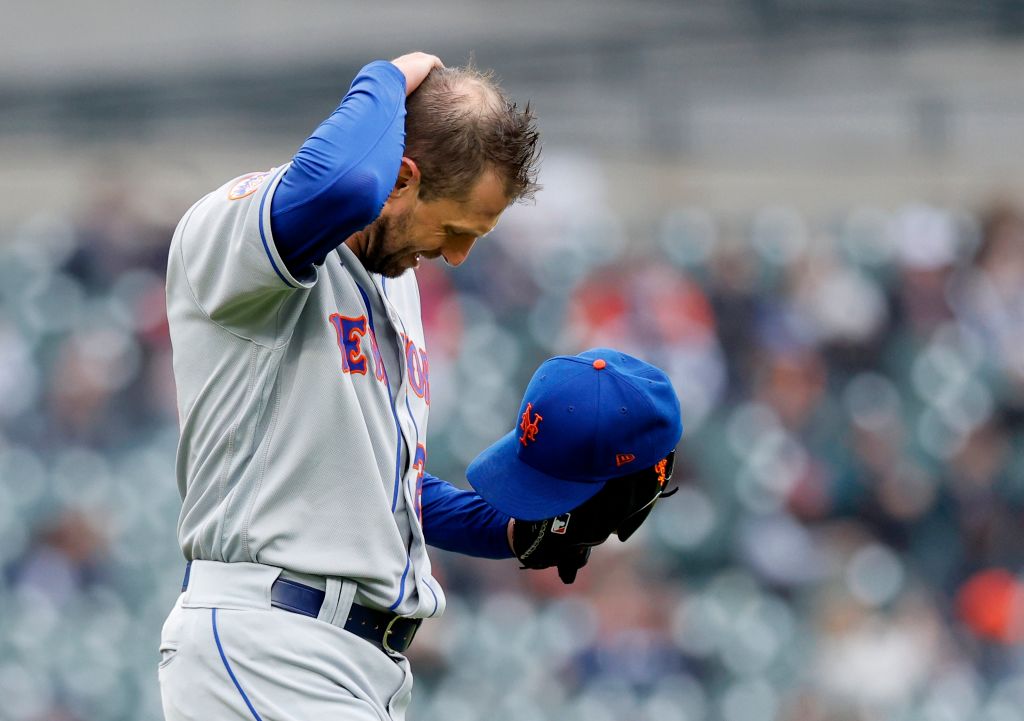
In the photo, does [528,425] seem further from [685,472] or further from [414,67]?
[685,472]

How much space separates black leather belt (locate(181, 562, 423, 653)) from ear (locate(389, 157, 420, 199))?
1.98 feet

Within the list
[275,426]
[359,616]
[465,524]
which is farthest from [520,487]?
[275,426]

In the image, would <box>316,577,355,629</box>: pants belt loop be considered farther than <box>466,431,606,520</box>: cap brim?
No

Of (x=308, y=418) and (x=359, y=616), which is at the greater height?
(x=308, y=418)

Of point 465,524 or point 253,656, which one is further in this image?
point 465,524

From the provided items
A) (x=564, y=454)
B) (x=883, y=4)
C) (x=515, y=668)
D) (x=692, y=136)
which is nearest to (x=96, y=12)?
(x=692, y=136)

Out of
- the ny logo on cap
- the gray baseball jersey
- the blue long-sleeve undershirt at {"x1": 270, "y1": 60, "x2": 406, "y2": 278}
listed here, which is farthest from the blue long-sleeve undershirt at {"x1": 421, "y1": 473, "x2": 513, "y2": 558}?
the blue long-sleeve undershirt at {"x1": 270, "y1": 60, "x2": 406, "y2": 278}

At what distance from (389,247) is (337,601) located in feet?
1.81

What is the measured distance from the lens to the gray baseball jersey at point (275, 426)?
81.2 inches

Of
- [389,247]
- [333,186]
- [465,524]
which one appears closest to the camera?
[333,186]

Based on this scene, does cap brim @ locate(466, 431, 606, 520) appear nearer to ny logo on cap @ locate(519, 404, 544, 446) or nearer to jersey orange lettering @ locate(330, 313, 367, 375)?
ny logo on cap @ locate(519, 404, 544, 446)

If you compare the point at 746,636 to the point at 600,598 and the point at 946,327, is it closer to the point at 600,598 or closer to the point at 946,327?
the point at 600,598

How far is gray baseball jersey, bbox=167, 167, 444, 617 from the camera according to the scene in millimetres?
2062

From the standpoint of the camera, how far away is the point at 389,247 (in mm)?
2240
